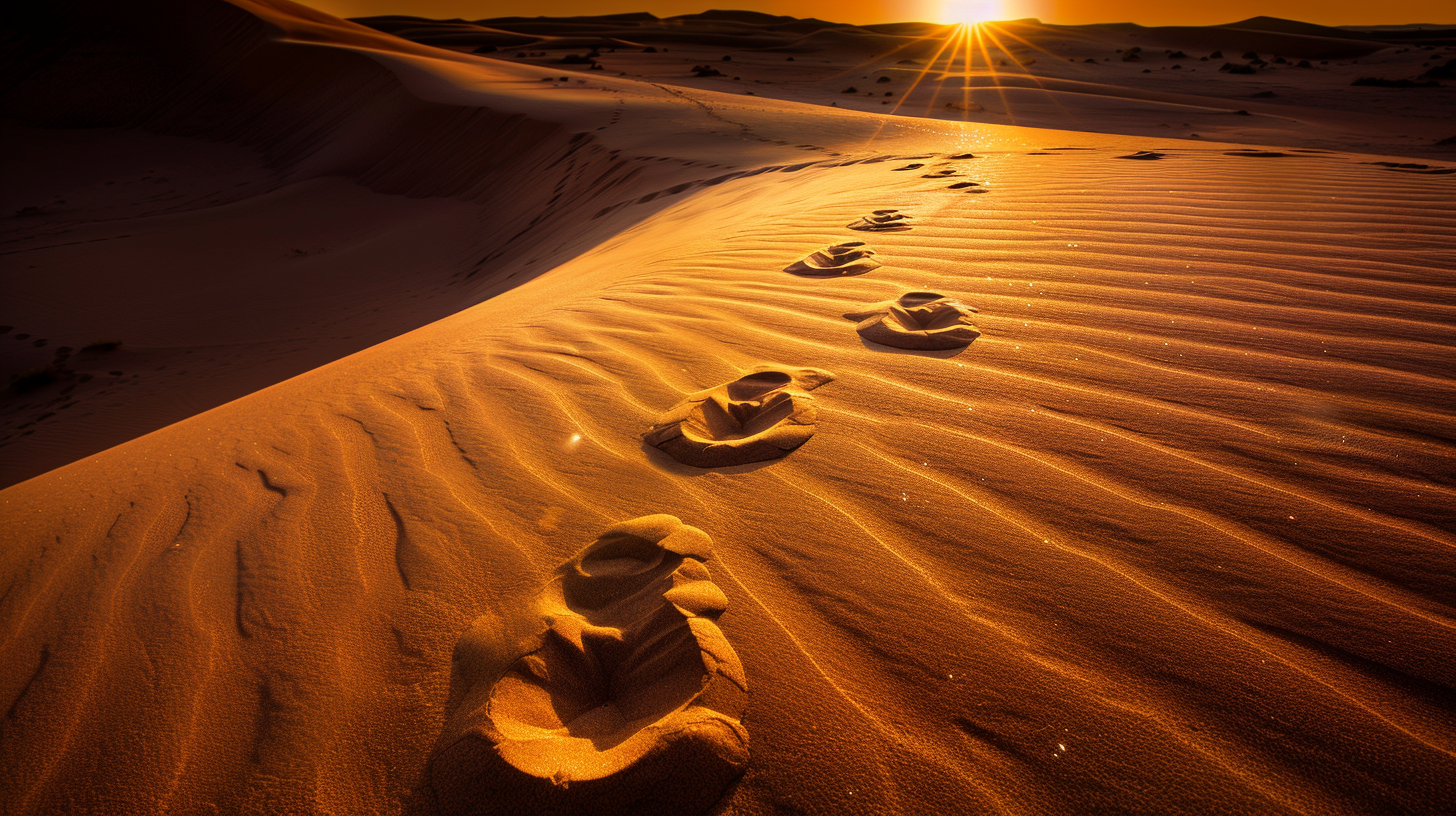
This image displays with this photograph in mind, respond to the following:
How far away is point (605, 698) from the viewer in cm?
109

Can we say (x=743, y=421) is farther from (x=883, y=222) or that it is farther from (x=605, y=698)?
(x=883, y=222)

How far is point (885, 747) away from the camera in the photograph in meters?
0.95

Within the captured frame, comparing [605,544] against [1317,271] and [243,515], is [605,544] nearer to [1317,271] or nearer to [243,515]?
[243,515]

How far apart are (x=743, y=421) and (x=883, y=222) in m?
2.15

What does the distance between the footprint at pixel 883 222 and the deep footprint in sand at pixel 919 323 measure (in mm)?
1044

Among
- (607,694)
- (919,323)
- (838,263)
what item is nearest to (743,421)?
(919,323)

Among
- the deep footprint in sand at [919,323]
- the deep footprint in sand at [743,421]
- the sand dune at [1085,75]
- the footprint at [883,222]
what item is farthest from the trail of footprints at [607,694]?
the sand dune at [1085,75]

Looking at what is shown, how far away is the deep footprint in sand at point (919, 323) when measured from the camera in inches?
85.1

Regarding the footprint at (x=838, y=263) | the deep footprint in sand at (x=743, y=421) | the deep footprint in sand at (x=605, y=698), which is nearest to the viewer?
the deep footprint in sand at (x=605, y=698)

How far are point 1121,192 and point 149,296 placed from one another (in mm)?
11177

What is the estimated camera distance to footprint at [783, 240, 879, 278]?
116 inches

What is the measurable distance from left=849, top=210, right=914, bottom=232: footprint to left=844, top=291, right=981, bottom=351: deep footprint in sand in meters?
1.04

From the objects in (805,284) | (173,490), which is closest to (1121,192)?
(805,284)

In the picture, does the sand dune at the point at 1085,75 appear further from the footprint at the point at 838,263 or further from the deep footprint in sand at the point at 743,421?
the deep footprint in sand at the point at 743,421
